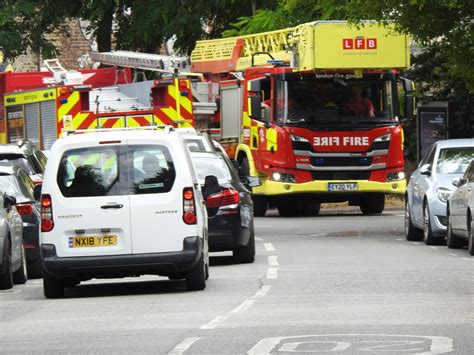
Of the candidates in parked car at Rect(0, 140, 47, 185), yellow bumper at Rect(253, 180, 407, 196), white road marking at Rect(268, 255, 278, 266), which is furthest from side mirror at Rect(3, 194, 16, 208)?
yellow bumper at Rect(253, 180, 407, 196)

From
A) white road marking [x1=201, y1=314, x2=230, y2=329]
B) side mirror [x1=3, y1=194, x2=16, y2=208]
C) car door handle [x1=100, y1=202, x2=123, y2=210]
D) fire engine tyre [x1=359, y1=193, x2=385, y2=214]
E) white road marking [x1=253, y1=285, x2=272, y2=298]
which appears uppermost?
car door handle [x1=100, y1=202, x2=123, y2=210]

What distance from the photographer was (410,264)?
22.0m

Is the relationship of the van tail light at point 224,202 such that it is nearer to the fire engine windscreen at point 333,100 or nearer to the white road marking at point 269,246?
the white road marking at point 269,246

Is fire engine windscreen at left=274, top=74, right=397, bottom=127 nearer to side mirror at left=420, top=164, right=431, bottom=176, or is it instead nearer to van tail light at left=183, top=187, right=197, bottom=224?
side mirror at left=420, top=164, right=431, bottom=176

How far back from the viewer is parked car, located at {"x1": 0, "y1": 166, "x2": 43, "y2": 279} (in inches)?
861

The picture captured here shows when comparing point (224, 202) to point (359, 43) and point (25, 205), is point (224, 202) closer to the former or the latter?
point (25, 205)

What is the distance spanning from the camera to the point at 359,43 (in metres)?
33.1

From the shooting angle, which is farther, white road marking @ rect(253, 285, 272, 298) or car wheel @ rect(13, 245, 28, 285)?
car wheel @ rect(13, 245, 28, 285)

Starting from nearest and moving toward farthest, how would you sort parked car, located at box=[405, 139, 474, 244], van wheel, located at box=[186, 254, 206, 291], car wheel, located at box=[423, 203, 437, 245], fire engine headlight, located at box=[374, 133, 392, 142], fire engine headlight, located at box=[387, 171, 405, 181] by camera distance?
van wheel, located at box=[186, 254, 206, 291]
parked car, located at box=[405, 139, 474, 244]
car wheel, located at box=[423, 203, 437, 245]
fire engine headlight, located at box=[374, 133, 392, 142]
fire engine headlight, located at box=[387, 171, 405, 181]

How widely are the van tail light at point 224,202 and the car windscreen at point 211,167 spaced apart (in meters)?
0.32

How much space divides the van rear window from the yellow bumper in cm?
1677

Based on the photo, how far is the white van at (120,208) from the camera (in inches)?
705

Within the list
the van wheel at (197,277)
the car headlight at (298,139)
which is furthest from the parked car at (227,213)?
the car headlight at (298,139)

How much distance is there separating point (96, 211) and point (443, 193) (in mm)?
9606
